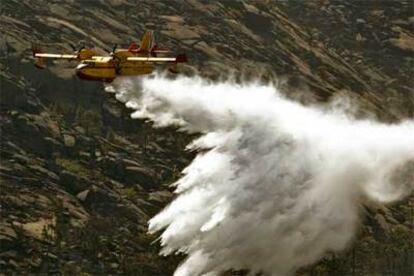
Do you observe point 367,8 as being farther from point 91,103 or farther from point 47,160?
point 47,160

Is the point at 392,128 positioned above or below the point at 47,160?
above

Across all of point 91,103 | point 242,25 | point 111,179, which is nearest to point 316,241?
point 111,179

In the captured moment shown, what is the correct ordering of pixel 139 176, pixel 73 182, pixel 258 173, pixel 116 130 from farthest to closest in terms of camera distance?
1. pixel 116 130
2. pixel 139 176
3. pixel 73 182
4. pixel 258 173

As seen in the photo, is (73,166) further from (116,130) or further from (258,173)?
(258,173)

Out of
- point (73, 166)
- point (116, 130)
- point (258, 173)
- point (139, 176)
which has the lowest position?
point (139, 176)

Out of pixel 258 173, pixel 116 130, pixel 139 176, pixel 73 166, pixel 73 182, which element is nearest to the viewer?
pixel 258 173

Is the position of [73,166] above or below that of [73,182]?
above

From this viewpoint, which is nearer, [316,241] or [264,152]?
[264,152]

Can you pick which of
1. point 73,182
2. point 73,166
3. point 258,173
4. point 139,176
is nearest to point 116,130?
point 139,176
